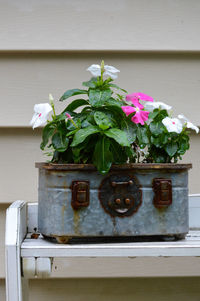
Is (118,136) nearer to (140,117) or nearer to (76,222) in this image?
(140,117)

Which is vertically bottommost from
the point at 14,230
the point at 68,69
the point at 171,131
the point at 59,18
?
the point at 14,230

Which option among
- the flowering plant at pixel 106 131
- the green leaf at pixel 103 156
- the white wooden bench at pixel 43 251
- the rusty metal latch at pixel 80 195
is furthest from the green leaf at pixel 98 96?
the white wooden bench at pixel 43 251

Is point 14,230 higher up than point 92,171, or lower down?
lower down

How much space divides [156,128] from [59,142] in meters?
0.28

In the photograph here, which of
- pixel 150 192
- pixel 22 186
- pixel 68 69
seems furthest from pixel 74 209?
pixel 68 69

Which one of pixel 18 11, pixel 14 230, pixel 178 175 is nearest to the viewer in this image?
pixel 14 230

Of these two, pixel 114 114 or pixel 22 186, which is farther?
pixel 22 186

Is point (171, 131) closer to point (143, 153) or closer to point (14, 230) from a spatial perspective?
point (143, 153)

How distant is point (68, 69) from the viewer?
6.70ft

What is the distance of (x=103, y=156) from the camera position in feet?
4.64

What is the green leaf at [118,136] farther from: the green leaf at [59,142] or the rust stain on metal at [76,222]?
the rust stain on metal at [76,222]

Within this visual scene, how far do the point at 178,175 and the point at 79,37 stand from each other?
2.57ft

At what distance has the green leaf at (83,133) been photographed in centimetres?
140

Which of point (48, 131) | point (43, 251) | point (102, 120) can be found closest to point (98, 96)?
point (102, 120)
